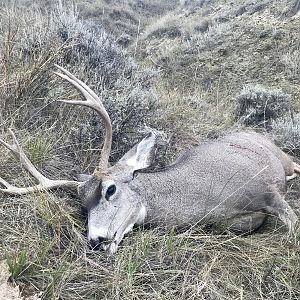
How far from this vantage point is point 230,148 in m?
4.30

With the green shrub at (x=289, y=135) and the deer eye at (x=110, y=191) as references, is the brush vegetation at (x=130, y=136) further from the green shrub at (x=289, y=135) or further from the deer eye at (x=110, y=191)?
the deer eye at (x=110, y=191)

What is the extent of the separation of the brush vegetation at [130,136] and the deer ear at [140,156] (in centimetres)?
46

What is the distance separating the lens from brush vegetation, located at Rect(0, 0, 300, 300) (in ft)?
9.38

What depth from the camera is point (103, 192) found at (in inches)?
135

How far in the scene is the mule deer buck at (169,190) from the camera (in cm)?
341

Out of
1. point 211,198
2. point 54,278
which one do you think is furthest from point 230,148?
point 54,278

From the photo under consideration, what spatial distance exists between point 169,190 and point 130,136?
1.13m

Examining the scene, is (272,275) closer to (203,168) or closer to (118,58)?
(203,168)

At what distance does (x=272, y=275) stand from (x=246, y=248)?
1.22 feet

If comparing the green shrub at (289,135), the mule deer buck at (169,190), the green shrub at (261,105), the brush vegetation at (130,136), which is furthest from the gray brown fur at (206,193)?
the green shrub at (261,105)

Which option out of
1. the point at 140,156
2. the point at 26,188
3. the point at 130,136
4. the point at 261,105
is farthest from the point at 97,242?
Answer: the point at 261,105

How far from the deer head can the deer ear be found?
5 centimetres

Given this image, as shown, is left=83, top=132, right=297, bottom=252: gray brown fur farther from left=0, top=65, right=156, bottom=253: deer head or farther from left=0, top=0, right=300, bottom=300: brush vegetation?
left=0, top=0, right=300, bottom=300: brush vegetation

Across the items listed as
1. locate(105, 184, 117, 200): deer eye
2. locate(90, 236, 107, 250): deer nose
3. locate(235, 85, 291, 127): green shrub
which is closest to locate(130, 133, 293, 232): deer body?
locate(105, 184, 117, 200): deer eye
